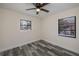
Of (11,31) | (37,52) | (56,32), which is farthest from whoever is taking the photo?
(56,32)

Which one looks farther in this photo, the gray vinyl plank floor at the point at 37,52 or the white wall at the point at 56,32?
the white wall at the point at 56,32

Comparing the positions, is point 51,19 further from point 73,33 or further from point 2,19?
point 2,19

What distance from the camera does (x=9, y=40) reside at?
383cm

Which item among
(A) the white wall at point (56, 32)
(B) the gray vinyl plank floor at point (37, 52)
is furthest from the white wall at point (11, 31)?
(A) the white wall at point (56, 32)

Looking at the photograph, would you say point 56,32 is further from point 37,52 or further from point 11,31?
point 11,31

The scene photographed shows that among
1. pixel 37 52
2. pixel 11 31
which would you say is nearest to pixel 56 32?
pixel 37 52

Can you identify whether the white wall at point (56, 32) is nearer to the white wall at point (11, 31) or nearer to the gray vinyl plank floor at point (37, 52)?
the gray vinyl plank floor at point (37, 52)

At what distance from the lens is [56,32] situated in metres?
4.64

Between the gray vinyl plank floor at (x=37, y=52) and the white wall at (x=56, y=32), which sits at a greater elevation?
the white wall at (x=56, y=32)

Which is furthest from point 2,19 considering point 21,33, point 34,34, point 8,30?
point 34,34

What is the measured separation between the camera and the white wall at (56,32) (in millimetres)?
3334

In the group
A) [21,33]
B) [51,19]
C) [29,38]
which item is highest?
[51,19]

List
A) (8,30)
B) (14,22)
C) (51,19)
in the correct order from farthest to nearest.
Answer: (51,19) → (14,22) → (8,30)

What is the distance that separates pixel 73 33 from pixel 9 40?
3367mm
